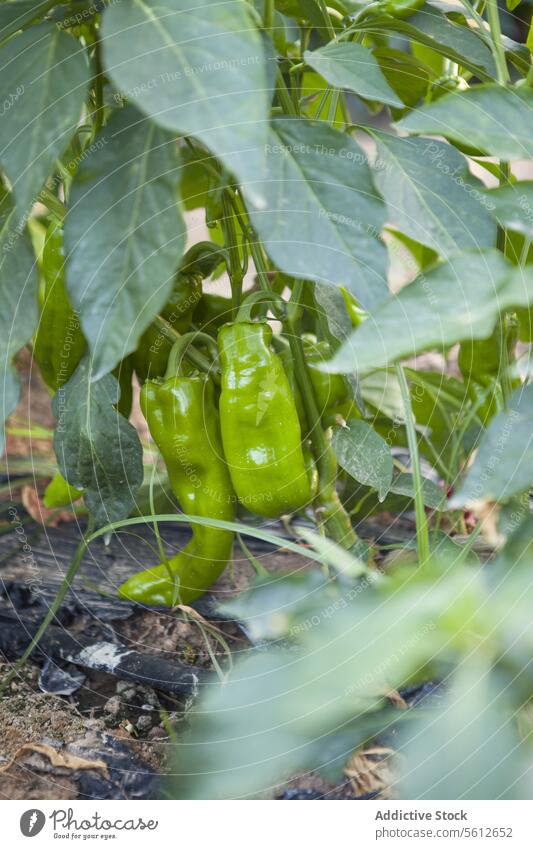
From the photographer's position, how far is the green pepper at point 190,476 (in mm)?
561

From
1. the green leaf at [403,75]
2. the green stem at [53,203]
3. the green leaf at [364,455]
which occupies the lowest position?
the green leaf at [364,455]

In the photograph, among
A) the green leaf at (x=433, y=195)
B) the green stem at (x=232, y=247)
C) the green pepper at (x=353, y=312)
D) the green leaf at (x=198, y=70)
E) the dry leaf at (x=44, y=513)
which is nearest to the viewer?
the green leaf at (x=198, y=70)

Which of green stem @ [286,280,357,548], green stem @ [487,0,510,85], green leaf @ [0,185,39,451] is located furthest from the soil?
green stem @ [487,0,510,85]

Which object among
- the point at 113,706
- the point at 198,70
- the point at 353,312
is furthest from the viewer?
the point at 353,312

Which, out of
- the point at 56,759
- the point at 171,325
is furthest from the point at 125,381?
the point at 56,759

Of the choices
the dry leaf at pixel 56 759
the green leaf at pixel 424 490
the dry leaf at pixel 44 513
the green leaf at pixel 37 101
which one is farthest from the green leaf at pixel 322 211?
the dry leaf at pixel 44 513

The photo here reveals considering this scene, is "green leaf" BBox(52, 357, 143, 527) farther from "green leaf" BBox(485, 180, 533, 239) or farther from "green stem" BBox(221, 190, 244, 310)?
"green leaf" BBox(485, 180, 533, 239)

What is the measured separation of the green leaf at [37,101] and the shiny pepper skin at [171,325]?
17 cm

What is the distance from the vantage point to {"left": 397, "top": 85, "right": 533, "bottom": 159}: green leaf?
398 mm

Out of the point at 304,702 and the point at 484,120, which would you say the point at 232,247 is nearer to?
the point at 484,120

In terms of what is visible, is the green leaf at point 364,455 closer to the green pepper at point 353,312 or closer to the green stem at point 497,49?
the green pepper at point 353,312

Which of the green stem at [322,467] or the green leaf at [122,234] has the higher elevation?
the green leaf at [122,234]

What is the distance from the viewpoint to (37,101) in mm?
406

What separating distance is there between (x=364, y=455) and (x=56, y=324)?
24 cm
